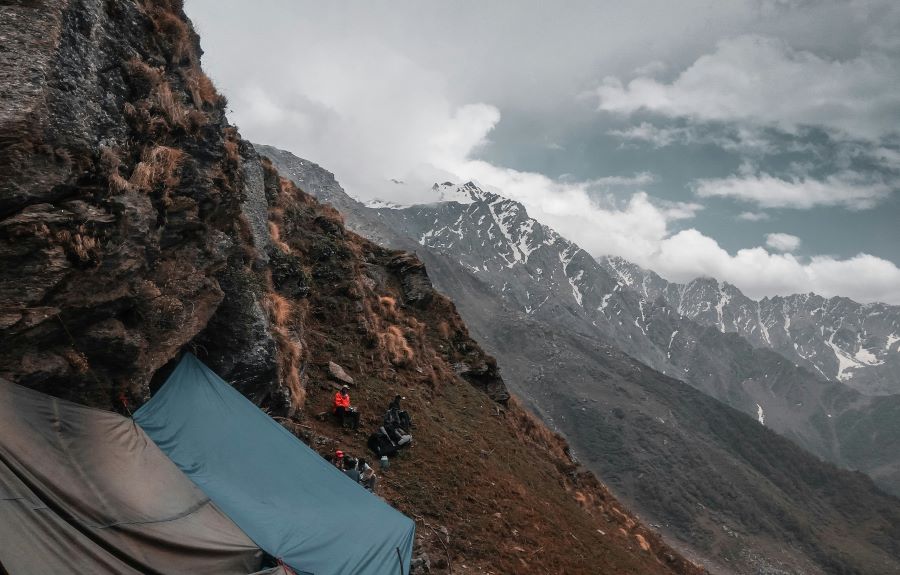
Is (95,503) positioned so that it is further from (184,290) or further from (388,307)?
(388,307)

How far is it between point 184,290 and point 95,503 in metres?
6.00

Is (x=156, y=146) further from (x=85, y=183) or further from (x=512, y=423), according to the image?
(x=512, y=423)

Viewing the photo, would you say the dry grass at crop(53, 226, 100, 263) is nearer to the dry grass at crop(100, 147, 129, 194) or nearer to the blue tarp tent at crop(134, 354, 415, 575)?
the dry grass at crop(100, 147, 129, 194)

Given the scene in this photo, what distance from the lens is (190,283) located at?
1259 centimetres

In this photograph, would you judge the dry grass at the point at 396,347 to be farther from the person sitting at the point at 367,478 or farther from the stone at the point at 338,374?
the person sitting at the point at 367,478

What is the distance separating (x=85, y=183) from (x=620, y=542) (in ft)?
81.5

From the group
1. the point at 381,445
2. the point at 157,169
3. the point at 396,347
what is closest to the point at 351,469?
the point at 381,445

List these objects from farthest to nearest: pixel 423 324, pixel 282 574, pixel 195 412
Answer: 1. pixel 423 324
2. pixel 195 412
3. pixel 282 574

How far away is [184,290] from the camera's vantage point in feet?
40.5

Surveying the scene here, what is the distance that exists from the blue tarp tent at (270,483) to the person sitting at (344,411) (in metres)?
5.04

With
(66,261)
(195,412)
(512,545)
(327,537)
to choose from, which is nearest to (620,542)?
(512,545)

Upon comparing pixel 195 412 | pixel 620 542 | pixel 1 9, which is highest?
pixel 1 9

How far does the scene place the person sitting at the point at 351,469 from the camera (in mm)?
13609

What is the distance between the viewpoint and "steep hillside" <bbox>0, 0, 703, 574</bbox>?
29.3 ft
